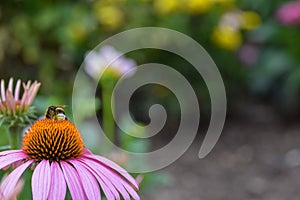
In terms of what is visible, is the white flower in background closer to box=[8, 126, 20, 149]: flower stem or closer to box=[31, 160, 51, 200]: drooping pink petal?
box=[8, 126, 20, 149]: flower stem

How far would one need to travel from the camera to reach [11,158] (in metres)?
0.69

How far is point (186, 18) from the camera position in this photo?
2.88m

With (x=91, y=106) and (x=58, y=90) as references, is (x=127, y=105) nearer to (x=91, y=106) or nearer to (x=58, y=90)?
(x=58, y=90)

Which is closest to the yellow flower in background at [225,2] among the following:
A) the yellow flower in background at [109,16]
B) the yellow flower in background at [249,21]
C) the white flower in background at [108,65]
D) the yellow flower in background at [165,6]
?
the yellow flower in background at [249,21]

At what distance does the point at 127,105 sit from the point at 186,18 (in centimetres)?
49

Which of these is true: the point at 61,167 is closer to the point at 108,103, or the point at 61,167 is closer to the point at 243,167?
the point at 108,103

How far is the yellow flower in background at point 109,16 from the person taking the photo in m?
2.73

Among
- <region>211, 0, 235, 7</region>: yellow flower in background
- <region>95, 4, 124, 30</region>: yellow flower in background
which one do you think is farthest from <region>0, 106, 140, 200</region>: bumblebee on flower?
<region>211, 0, 235, 7</region>: yellow flower in background

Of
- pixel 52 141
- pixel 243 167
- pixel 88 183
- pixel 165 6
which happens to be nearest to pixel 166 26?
pixel 165 6

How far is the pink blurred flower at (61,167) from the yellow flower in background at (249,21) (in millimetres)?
2364

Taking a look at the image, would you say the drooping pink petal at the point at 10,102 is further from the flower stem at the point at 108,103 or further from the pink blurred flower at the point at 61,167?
the flower stem at the point at 108,103

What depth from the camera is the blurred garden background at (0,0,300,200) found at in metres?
2.54

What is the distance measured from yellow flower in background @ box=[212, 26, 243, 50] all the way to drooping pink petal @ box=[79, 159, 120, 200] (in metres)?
2.29

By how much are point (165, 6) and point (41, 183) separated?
2.20m
